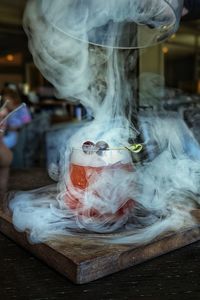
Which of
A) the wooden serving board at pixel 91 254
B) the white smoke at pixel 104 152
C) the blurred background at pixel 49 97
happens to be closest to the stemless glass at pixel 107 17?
the white smoke at pixel 104 152

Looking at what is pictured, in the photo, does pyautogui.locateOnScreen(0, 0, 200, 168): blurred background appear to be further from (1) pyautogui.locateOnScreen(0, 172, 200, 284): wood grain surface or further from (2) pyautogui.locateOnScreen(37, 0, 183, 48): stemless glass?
(1) pyautogui.locateOnScreen(0, 172, 200, 284): wood grain surface

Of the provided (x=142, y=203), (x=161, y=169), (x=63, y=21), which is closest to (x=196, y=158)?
(x=161, y=169)

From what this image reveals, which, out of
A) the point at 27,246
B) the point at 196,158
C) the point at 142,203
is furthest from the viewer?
the point at 196,158

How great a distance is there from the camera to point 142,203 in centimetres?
78

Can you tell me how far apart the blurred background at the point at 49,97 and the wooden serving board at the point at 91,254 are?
0.39 metres

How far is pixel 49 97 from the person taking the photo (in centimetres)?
635

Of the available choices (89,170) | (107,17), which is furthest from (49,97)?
(89,170)

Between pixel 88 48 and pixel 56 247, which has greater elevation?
pixel 88 48

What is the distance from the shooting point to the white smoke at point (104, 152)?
68cm

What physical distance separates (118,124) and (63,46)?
0.23m

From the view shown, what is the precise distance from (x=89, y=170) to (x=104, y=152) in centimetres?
5

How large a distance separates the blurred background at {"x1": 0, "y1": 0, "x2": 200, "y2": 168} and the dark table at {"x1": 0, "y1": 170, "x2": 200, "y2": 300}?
42 cm

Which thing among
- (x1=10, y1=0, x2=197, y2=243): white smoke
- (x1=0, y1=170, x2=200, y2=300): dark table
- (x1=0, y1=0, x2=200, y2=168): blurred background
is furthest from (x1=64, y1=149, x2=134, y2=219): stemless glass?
(x1=0, y1=0, x2=200, y2=168): blurred background

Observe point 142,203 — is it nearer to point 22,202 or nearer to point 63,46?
point 22,202
